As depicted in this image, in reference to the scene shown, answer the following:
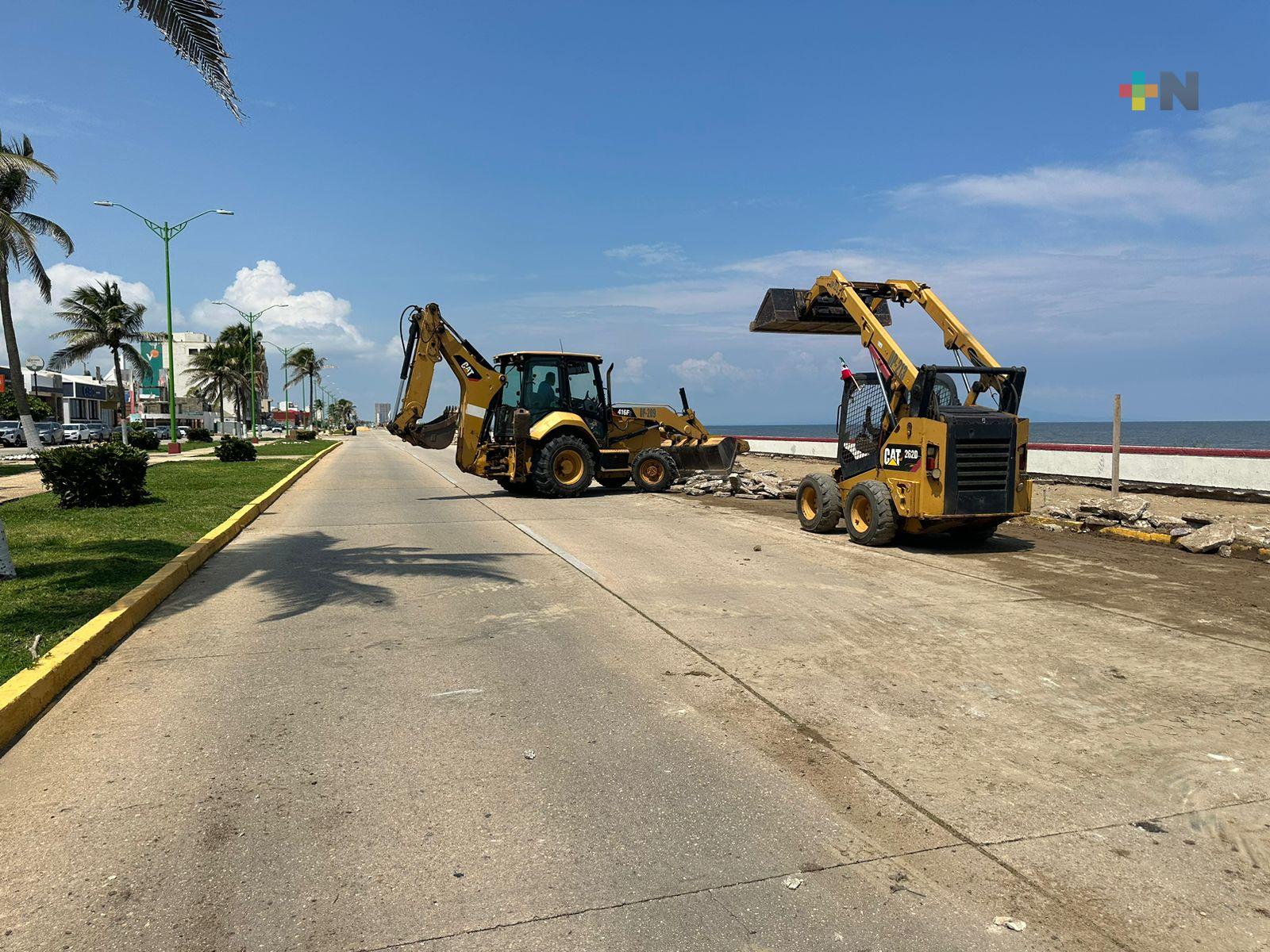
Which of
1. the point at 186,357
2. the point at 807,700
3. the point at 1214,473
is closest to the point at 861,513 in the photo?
the point at 807,700

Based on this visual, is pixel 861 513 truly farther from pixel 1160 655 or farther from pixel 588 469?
pixel 588 469

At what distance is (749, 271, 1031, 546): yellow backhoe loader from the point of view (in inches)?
423

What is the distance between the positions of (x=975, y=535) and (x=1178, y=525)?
9.96 feet

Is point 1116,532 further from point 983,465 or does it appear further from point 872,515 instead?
point 872,515

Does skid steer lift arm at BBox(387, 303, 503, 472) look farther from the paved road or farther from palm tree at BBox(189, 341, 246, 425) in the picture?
palm tree at BBox(189, 341, 246, 425)

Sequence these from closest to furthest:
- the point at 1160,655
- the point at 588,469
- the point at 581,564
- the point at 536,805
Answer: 1. the point at 536,805
2. the point at 1160,655
3. the point at 581,564
4. the point at 588,469

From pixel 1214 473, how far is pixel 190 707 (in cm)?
2117

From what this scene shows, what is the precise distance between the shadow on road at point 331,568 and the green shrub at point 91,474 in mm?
4121

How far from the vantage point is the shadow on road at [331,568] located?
321 inches

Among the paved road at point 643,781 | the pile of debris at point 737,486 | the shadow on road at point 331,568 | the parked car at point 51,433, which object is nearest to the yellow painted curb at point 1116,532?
the paved road at point 643,781

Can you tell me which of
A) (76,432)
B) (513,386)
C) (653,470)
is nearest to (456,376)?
(513,386)

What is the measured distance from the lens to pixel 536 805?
3.85 metres

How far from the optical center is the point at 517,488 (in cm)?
1912

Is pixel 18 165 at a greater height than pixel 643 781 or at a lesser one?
greater
